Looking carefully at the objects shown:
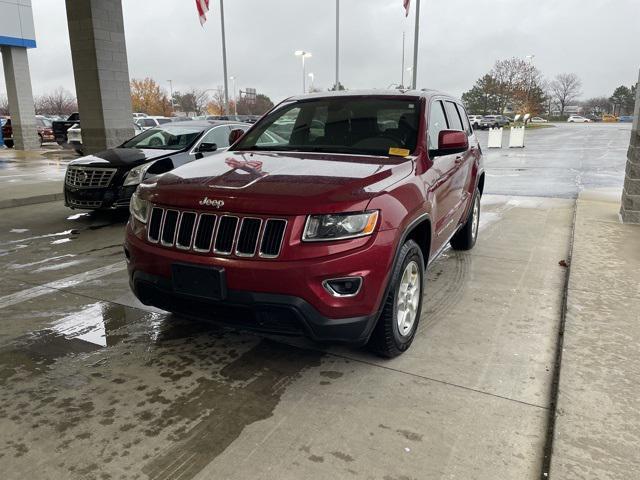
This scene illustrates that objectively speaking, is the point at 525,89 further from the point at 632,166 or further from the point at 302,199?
the point at 302,199

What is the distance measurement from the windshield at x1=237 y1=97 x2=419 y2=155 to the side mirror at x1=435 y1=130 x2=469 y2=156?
0.20 meters

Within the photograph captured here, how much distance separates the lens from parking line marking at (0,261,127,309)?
4652 millimetres

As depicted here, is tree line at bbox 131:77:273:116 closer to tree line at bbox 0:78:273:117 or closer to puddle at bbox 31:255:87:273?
tree line at bbox 0:78:273:117

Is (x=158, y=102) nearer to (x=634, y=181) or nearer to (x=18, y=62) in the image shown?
(x=18, y=62)

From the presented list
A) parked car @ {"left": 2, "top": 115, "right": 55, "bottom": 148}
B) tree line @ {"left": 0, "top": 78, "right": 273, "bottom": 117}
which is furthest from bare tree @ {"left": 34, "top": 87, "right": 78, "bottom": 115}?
parked car @ {"left": 2, "top": 115, "right": 55, "bottom": 148}

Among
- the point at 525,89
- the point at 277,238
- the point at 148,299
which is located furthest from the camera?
the point at 525,89

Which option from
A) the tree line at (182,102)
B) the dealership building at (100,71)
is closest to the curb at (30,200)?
the dealership building at (100,71)

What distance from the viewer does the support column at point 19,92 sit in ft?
77.5

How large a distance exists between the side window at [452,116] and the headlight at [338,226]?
2.56 m

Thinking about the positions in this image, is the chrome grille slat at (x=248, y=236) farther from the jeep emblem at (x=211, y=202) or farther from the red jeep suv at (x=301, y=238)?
the jeep emblem at (x=211, y=202)

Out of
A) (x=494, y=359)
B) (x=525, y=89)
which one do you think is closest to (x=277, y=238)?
(x=494, y=359)

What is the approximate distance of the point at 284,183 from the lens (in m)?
3.12

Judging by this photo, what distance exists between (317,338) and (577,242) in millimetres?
4498

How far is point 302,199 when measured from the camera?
291cm
